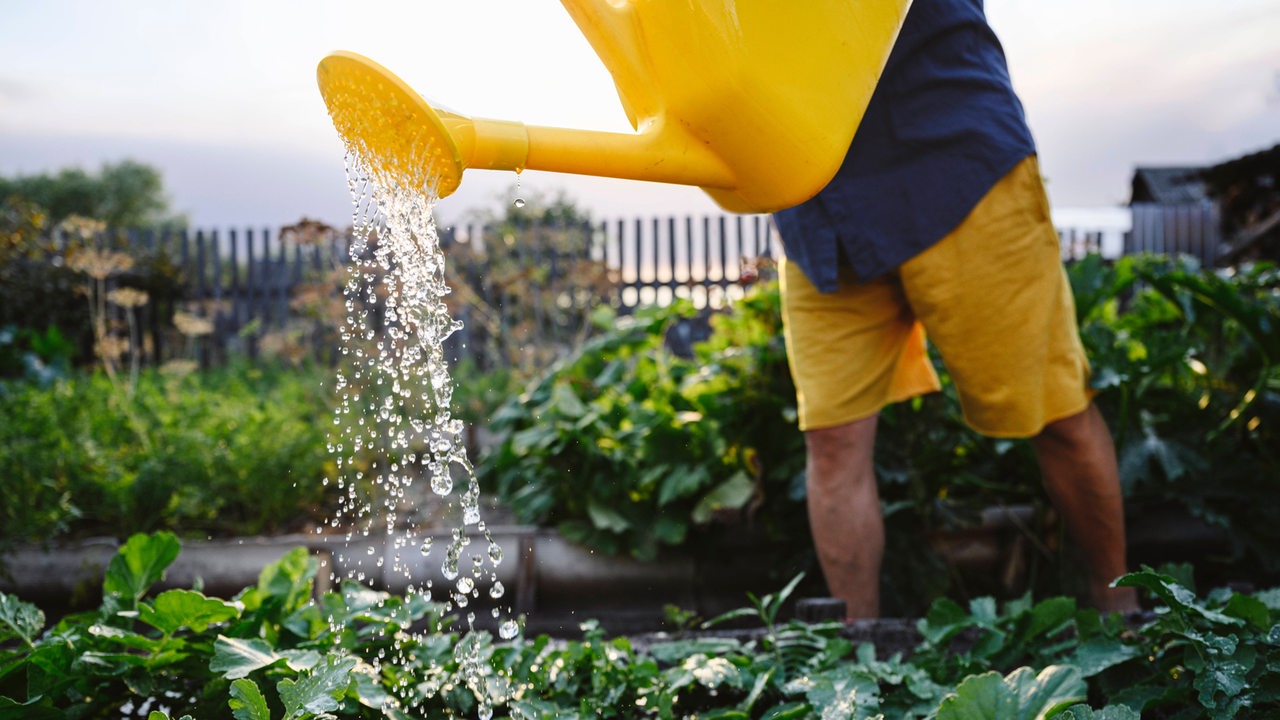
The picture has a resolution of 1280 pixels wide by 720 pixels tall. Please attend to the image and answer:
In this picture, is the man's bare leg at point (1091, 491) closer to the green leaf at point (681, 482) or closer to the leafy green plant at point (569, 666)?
the leafy green plant at point (569, 666)

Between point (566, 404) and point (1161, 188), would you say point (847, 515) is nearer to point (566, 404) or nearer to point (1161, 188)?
point (566, 404)

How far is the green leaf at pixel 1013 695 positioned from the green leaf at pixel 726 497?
1.35 metres

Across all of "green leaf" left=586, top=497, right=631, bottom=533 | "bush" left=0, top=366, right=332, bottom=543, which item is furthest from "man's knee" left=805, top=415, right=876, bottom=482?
"bush" left=0, top=366, right=332, bottom=543

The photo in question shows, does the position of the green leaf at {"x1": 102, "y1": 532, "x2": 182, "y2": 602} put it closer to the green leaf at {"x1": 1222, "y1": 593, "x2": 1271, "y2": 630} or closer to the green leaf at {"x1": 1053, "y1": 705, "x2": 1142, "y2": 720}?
the green leaf at {"x1": 1053, "y1": 705, "x2": 1142, "y2": 720}

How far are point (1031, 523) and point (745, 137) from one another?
1639 millimetres

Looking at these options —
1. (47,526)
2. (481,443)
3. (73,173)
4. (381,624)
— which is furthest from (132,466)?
(73,173)

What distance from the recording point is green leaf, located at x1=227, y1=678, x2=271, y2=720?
2.59 ft

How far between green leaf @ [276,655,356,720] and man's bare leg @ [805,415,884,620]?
1100 millimetres

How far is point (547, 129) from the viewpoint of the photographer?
3.07ft

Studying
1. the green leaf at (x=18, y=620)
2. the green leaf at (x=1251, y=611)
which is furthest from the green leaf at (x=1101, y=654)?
the green leaf at (x=18, y=620)

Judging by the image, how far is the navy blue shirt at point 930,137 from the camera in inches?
59.5

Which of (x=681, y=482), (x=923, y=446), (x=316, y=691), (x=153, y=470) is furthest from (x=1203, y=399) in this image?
(x=153, y=470)

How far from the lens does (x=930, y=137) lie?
1.52 m

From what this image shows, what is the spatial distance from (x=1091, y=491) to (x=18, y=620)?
1.70m
